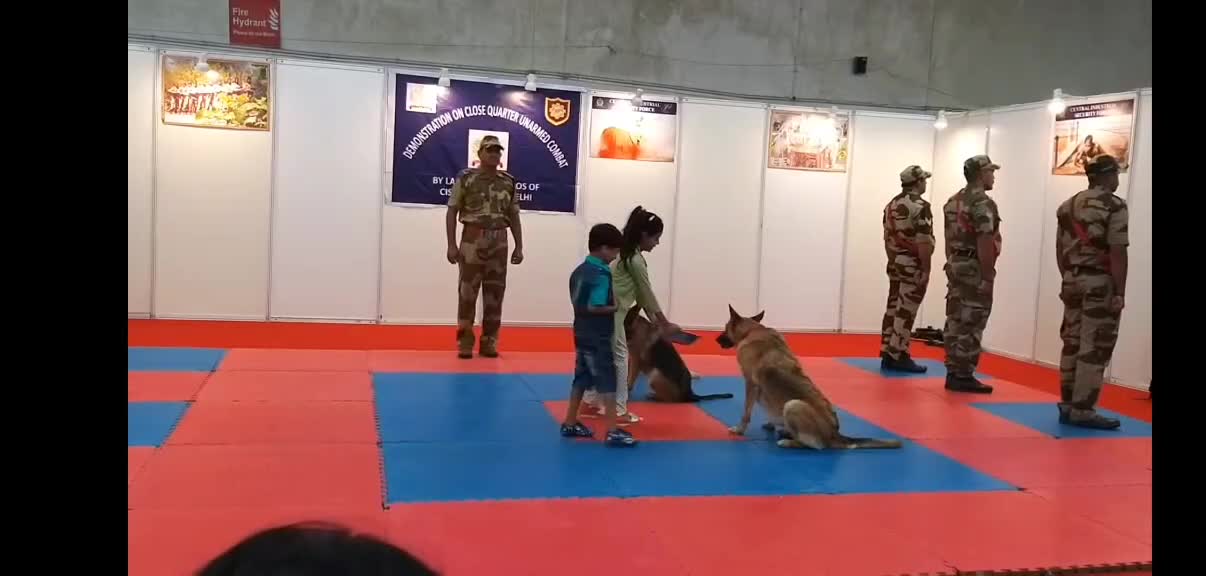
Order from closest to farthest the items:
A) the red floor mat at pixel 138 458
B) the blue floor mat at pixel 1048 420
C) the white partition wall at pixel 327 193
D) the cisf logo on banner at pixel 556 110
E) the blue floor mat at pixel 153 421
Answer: the red floor mat at pixel 138 458
the blue floor mat at pixel 153 421
the blue floor mat at pixel 1048 420
the white partition wall at pixel 327 193
the cisf logo on banner at pixel 556 110

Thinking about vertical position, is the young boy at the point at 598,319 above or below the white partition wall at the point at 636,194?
below

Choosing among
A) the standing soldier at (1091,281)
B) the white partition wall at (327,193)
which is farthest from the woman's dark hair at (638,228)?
the white partition wall at (327,193)

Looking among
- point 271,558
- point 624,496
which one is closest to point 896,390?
point 624,496

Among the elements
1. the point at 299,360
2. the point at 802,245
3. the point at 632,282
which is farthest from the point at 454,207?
the point at 802,245

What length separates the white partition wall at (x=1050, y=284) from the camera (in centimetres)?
1059

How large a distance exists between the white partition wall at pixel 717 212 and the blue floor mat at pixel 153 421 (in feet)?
24.4

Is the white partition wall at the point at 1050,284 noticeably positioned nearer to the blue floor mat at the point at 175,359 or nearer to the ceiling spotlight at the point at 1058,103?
the ceiling spotlight at the point at 1058,103

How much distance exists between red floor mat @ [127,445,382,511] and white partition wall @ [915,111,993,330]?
9.63 meters

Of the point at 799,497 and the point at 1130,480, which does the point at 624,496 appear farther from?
the point at 1130,480

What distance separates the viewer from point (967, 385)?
8695 mm

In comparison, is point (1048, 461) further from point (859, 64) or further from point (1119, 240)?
point (859, 64)

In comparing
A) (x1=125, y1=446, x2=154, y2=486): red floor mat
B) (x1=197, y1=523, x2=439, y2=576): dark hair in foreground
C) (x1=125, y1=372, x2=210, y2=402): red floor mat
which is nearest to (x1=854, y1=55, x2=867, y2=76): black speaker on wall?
(x1=125, y1=372, x2=210, y2=402): red floor mat

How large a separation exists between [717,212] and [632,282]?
6532mm
